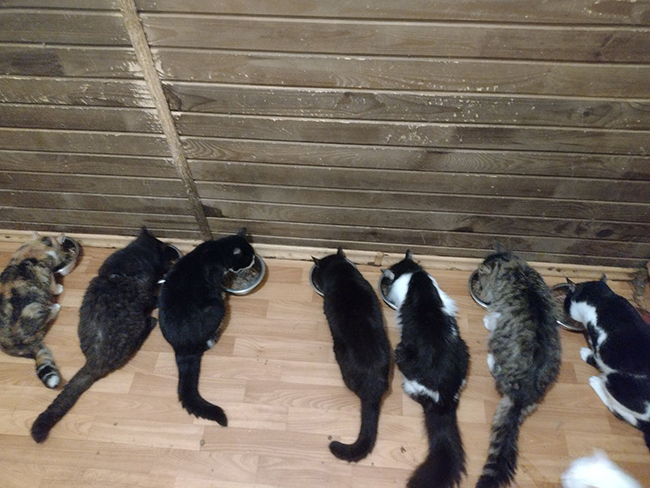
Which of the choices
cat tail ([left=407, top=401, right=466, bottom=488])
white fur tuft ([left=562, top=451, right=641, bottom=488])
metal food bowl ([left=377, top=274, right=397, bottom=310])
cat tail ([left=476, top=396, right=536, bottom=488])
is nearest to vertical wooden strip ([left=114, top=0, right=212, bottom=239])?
metal food bowl ([left=377, top=274, right=397, bottom=310])

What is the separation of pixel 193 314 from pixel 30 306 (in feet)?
3.01

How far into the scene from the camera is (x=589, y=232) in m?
2.22

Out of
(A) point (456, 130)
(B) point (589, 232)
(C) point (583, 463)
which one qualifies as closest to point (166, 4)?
(A) point (456, 130)

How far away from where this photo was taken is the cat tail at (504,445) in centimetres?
177

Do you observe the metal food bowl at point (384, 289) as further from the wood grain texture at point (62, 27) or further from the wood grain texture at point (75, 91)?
the wood grain texture at point (62, 27)

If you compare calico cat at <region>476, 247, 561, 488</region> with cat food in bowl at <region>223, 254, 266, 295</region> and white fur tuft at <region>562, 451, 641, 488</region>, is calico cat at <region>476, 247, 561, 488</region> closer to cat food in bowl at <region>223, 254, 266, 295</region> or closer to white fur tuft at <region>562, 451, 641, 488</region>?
white fur tuft at <region>562, 451, 641, 488</region>

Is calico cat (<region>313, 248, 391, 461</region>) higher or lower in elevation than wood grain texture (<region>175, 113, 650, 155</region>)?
lower

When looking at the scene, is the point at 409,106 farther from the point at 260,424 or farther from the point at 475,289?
the point at 260,424

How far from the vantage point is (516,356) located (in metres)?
1.89

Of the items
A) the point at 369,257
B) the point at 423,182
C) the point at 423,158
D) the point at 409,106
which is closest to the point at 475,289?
the point at 369,257

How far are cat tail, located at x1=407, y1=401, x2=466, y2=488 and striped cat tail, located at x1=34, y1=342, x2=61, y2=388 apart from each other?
70.6 inches

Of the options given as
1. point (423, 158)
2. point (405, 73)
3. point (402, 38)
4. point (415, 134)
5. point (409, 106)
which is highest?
point (402, 38)

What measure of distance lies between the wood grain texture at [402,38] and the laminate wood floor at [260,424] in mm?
1392

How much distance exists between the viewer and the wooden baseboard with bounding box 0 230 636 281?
2.46 meters
